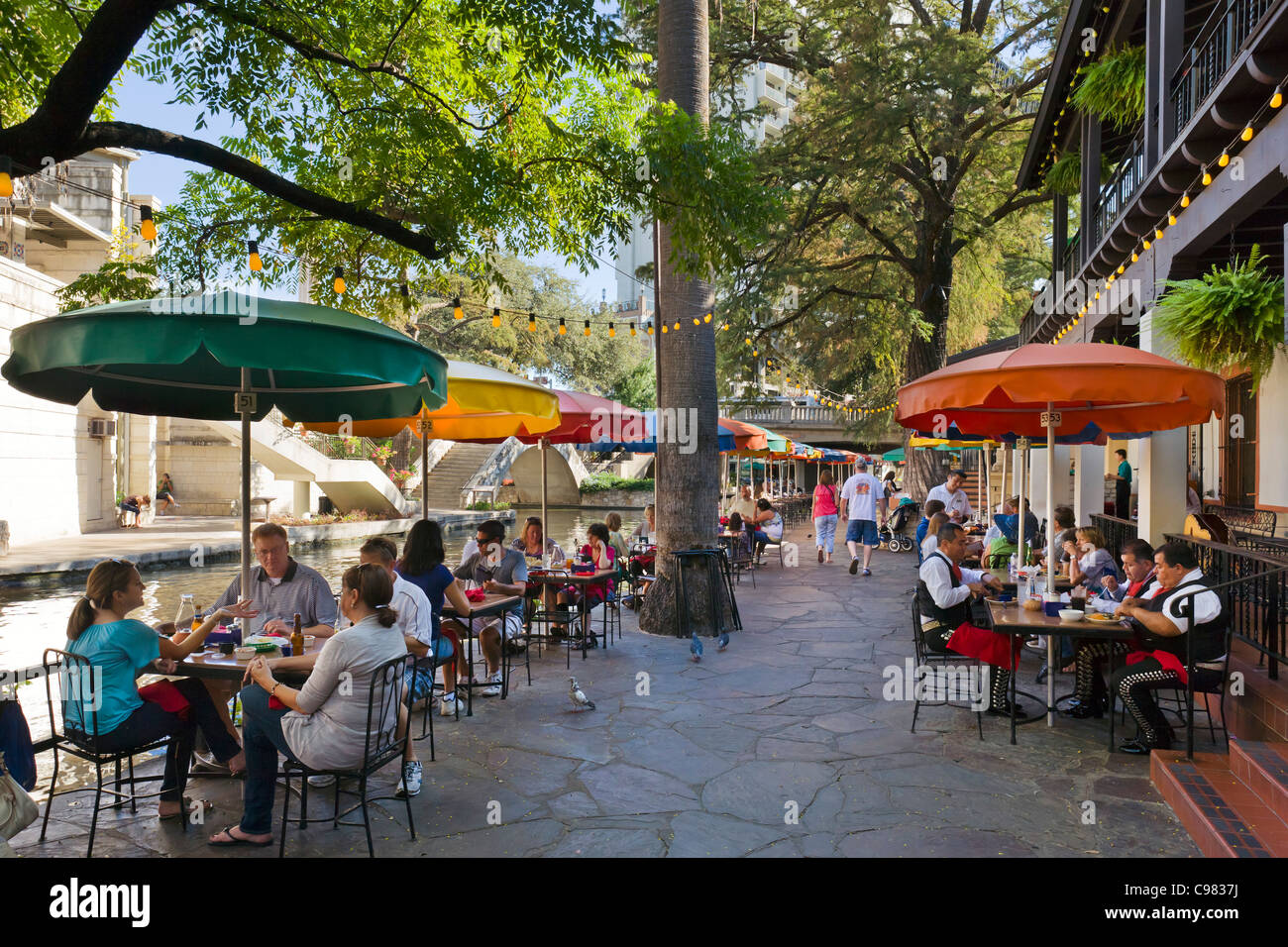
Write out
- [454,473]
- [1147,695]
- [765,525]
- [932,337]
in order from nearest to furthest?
[1147,695]
[765,525]
[932,337]
[454,473]

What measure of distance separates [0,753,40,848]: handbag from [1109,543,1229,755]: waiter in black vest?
561cm

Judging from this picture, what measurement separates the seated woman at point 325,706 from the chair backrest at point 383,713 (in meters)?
0.02

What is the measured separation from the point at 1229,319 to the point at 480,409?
587 cm

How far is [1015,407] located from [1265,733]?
10.6 feet

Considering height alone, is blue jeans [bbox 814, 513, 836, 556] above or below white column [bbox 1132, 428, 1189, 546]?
below

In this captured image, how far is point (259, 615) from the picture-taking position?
5152 mm

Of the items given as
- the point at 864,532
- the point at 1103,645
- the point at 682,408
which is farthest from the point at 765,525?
the point at 1103,645

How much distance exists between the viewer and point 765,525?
16.0 m

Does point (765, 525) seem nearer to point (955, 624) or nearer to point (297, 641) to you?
point (955, 624)

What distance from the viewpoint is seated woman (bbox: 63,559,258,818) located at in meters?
3.99

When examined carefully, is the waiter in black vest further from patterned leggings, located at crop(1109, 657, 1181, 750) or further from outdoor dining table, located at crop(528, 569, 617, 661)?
outdoor dining table, located at crop(528, 569, 617, 661)

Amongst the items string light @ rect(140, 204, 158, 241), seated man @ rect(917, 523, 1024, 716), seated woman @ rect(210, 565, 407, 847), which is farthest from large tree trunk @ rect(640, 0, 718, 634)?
seated woman @ rect(210, 565, 407, 847)
